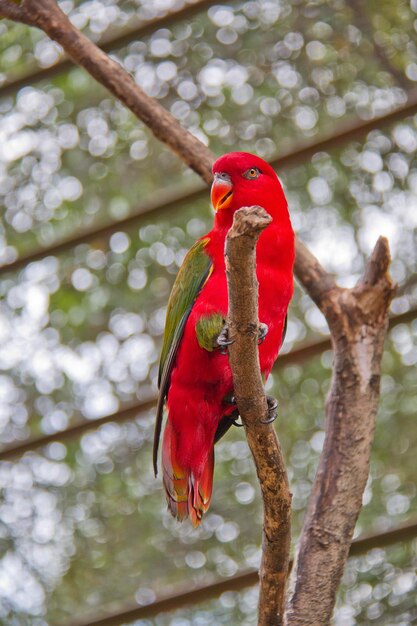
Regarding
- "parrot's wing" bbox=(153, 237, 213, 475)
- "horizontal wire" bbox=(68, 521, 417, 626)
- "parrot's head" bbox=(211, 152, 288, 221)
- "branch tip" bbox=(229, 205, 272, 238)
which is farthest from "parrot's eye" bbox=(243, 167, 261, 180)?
"horizontal wire" bbox=(68, 521, 417, 626)

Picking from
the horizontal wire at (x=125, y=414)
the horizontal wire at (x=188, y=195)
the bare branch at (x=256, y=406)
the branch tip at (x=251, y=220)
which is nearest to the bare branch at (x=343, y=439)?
the bare branch at (x=256, y=406)

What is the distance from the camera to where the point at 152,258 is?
3.86 metres

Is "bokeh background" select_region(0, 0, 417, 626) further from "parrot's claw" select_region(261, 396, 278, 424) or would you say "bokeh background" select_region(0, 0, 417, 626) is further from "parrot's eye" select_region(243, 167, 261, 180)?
"parrot's claw" select_region(261, 396, 278, 424)

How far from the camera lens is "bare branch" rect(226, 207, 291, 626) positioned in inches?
73.5

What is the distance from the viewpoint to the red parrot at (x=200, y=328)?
2.55m

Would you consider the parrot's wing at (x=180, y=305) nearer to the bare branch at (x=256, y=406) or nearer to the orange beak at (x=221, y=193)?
the orange beak at (x=221, y=193)

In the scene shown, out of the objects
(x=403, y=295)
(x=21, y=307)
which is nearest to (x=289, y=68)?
(x=403, y=295)

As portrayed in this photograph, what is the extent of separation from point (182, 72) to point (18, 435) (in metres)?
1.59

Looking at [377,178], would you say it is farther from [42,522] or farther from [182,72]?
[42,522]

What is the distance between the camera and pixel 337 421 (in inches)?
109

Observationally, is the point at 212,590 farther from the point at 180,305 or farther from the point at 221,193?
the point at 221,193

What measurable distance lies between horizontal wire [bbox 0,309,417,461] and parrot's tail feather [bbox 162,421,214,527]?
1.02 meters

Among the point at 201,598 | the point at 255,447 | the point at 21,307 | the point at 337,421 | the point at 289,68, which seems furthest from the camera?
the point at 21,307

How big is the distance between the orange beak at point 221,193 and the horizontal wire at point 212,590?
1344 millimetres
